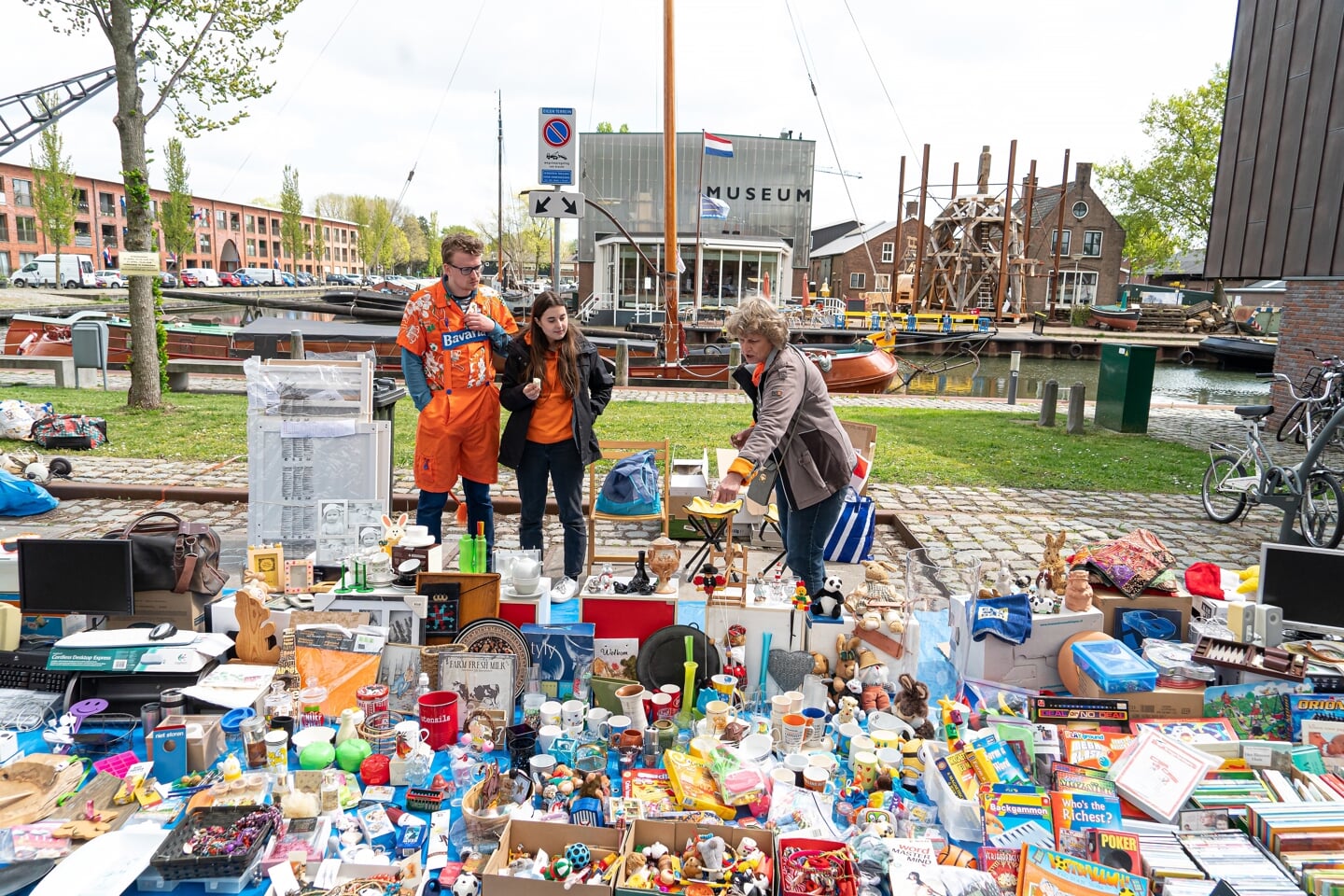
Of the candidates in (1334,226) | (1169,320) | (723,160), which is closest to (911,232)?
(1169,320)

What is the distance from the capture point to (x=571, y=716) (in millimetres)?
2869

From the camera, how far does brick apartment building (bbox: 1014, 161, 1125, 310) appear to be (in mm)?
44406

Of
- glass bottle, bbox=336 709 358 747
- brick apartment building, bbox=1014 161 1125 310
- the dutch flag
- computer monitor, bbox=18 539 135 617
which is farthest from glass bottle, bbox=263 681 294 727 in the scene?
brick apartment building, bbox=1014 161 1125 310

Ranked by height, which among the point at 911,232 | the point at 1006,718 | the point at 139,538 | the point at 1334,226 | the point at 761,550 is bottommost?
the point at 761,550

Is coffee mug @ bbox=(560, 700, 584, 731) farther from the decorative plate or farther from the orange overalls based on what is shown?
the orange overalls

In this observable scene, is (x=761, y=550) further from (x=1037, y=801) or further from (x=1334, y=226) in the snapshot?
(x=1334, y=226)

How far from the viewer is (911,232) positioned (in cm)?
4784

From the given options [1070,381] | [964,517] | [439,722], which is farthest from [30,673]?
[1070,381]

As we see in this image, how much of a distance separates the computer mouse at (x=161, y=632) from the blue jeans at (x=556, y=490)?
6.00 ft

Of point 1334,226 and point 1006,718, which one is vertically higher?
point 1334,226

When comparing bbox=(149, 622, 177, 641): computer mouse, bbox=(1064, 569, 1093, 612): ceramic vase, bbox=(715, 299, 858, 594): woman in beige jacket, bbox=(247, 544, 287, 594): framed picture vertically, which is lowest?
bbox=(149, 622, 177, 641): computer mouse

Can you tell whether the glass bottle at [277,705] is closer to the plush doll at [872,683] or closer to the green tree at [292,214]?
the plush doll at [872,683]

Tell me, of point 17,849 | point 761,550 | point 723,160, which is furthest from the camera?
point 723,160

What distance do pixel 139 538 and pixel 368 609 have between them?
2.98 ft
